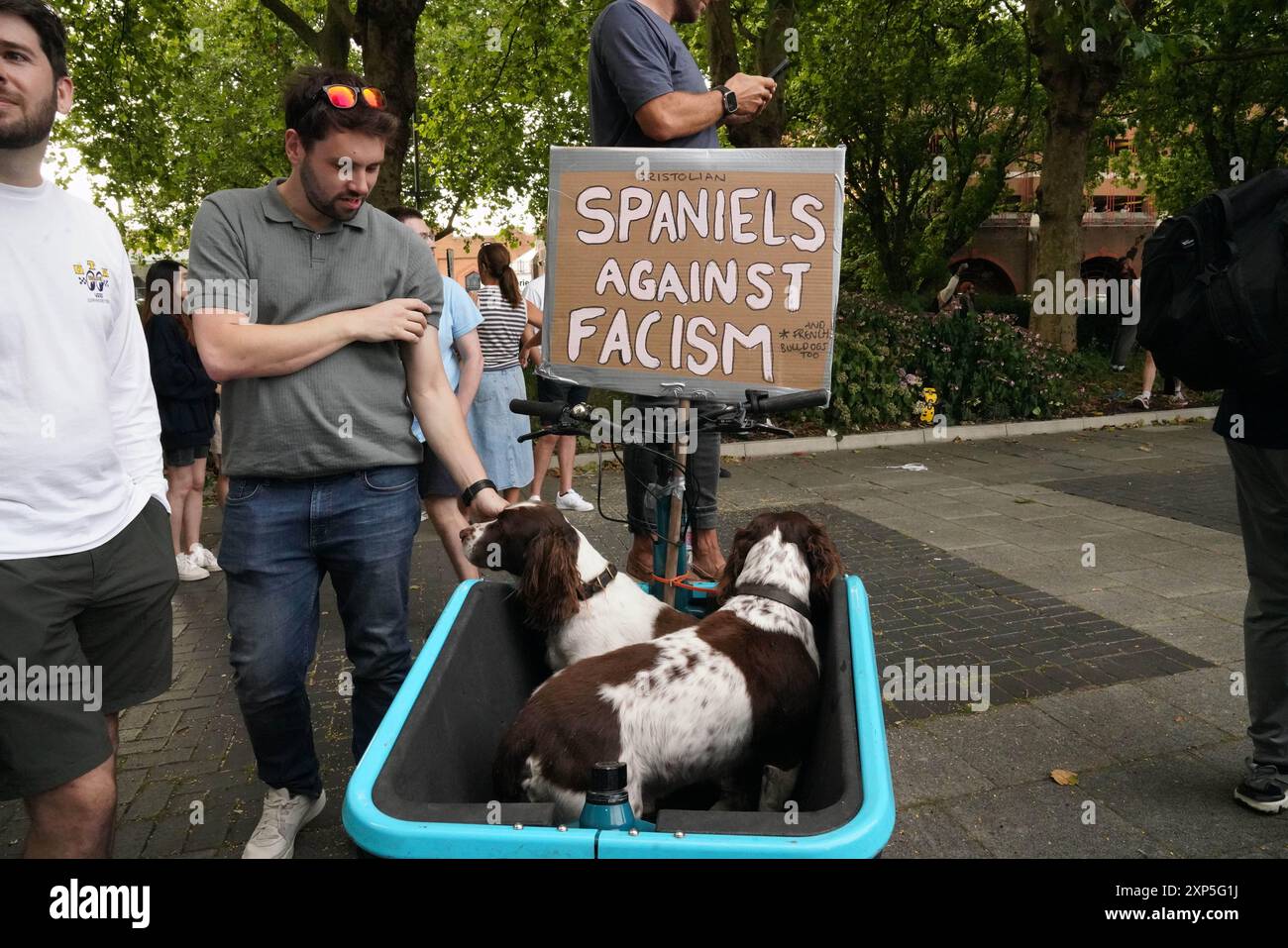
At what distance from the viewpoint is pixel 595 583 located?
2.64 m

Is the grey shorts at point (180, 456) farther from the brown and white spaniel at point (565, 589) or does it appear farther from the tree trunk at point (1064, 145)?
the tree trunk at point (1064, 145)

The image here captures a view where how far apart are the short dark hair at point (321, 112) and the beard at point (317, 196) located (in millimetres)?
66

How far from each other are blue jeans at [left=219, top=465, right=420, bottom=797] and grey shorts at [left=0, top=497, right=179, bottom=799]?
23cm

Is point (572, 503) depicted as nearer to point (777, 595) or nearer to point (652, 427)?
point (652, 427)

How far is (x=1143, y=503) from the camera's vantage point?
7.64 meters

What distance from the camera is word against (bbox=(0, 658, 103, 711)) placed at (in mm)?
1801

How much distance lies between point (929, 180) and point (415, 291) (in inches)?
950

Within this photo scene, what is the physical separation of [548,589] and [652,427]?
698mm

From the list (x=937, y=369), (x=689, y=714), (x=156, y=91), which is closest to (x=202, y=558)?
(x=689, y=714)

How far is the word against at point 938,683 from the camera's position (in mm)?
3982

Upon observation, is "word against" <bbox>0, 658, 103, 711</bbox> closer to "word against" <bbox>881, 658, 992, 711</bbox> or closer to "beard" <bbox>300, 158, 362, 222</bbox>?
"beard" <bbox>300, 158, 362, 222</bbox>

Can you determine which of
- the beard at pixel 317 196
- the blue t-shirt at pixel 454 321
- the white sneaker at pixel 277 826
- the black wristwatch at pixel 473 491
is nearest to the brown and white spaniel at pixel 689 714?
the black wristwatch at pixel 473 491
